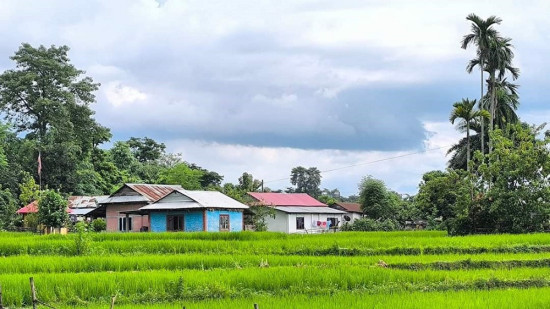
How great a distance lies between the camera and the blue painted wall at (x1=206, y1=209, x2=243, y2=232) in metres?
35.1

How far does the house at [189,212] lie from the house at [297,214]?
974 cm

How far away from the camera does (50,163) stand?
48969 mm

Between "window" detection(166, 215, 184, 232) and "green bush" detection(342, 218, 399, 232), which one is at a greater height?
"window" detection(166, 215, 184, 232)

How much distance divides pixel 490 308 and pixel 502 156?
18.6 meters

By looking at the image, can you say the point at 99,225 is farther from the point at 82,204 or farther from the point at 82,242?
the point at 82,242

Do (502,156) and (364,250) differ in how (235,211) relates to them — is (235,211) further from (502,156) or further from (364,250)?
(364,250)

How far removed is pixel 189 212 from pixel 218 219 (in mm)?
1953

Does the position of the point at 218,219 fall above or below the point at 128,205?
below

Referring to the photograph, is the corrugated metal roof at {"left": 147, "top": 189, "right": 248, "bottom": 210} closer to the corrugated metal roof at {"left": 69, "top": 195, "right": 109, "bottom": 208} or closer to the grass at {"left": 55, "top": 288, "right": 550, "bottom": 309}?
the corrugated metal roof at {"left": 69, "top": 195, "right": 109, "bottom": 208}

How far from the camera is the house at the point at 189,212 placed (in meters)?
34.7

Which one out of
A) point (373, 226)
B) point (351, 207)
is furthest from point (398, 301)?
point (351, 207)

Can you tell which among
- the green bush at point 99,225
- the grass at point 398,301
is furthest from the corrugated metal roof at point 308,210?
the grass at point 398,301

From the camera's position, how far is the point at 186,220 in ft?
116

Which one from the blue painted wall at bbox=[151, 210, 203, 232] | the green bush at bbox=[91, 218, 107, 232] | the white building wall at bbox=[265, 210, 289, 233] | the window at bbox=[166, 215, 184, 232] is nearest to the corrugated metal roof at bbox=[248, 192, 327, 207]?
the white building wall at bbox=[265, 210, 289, 233]
